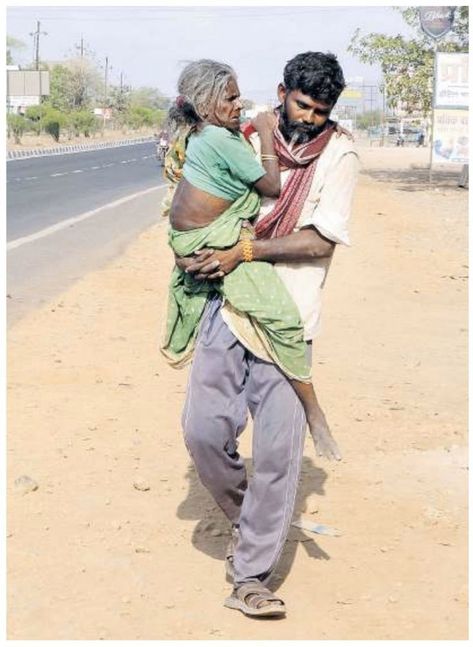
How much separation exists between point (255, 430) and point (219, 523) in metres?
0.90

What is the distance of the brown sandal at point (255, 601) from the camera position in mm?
3783

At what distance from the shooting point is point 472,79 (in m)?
15.4

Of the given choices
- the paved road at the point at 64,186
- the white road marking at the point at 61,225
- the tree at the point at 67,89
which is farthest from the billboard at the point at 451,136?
the tree at the point at 67,89

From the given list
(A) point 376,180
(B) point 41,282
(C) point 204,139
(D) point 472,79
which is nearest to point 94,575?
(C) point 204,139

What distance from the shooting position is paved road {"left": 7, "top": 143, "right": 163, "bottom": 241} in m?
17.9

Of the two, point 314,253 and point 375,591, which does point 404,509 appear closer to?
point 375,591

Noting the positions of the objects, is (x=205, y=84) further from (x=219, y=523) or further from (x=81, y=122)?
(x=81, y=122)

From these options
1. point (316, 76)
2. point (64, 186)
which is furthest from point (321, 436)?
point (64, 186)

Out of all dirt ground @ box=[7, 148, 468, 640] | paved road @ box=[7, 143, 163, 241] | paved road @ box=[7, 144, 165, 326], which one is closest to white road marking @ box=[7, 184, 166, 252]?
paved road @ box=[7, 144, 165, 326]

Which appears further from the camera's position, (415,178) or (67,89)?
(67,89)

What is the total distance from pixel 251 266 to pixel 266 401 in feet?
1.42

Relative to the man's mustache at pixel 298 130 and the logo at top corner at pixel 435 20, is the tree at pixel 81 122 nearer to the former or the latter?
the logo at top corner at pixel 435 20

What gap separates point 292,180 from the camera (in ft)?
12.6

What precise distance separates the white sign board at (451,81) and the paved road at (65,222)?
6255 millimetres
